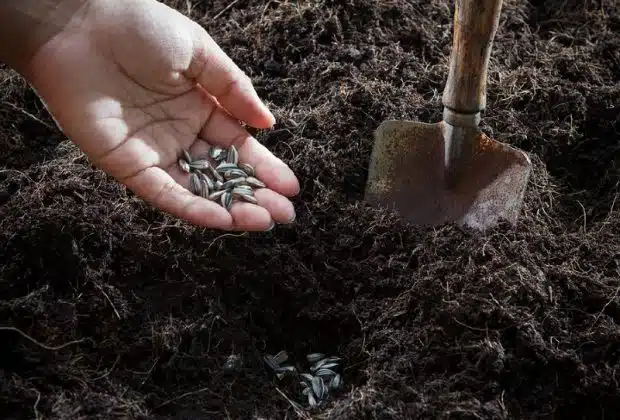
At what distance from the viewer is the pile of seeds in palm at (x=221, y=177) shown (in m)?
2.21

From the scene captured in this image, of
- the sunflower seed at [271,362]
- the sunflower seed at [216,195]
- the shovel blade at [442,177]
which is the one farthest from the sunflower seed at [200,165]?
the sunflower seed at [271,362]

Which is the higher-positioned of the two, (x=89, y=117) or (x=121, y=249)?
(x=89, y=117)

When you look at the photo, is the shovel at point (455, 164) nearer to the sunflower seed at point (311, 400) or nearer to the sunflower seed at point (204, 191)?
the sunflower seed at point (204, 191)

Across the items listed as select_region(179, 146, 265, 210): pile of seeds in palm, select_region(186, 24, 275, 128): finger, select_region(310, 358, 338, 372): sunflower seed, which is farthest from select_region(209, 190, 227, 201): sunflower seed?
select_region(310, 358, 338, 372): sunflower seed

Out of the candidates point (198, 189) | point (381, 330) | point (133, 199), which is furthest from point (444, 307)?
point (133, 199)

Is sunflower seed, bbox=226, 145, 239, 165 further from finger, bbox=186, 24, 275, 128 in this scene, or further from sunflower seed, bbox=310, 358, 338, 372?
sunflower seed, bbox=310, 358, 338, 372

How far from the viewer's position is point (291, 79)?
2.65 meters

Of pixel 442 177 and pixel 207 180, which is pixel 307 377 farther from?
pixel 442 177

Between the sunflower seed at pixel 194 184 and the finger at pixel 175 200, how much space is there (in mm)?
70

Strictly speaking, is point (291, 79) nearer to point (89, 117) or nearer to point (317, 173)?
point (317, 173)

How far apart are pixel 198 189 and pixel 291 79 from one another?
63 centimetres

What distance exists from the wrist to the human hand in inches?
0.9

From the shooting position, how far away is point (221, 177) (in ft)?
7.45

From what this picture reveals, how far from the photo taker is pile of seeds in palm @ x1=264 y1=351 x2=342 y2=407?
2010 millimetres
